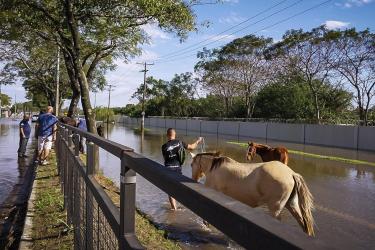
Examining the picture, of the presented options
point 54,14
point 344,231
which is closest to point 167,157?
point 344,231

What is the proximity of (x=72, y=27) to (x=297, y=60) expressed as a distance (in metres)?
31.2

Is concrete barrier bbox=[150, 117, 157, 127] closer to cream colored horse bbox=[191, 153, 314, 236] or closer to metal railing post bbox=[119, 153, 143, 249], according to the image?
cream colored horse bbox=[191, 153, 314, 236]

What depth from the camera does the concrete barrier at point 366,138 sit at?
1211 inches

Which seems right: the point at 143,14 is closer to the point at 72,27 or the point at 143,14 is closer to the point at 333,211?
the point at 72,27

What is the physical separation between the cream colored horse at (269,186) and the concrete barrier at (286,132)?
103 feet

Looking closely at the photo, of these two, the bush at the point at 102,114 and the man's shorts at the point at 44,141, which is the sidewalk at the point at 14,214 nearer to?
the man's shorts at the point at 44,141

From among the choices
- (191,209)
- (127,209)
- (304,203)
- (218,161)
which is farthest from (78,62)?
(191,209)

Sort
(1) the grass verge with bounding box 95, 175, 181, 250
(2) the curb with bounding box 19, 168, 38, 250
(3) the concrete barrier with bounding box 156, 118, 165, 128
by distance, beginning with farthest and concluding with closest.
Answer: (3) the concrete barrier with bounding box 156, 118, 165, 128, (1) the grass verge with bounding box 95, 175, 181, 250, (2) the curb with bounding box 19, 168, 38, 250

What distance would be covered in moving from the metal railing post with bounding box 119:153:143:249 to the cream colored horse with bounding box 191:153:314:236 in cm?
480

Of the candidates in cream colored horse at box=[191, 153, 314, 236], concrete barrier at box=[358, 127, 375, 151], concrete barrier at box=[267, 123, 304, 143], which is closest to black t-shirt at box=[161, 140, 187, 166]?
cream colored horse at box=[191, 153, 314, 236]

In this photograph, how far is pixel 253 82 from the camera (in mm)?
53062

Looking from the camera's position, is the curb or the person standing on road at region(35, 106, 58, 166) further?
the person standing on road at region(35, 106, 58, 166)

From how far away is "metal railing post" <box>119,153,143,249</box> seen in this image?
8.55 ft

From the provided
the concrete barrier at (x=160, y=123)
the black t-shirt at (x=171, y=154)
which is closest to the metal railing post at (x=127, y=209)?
the black t-shirt at (x=171, y=154)
